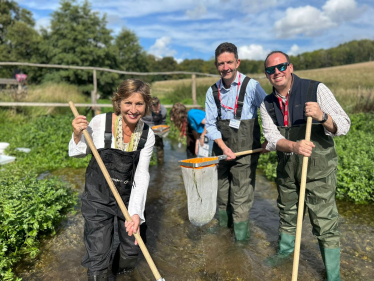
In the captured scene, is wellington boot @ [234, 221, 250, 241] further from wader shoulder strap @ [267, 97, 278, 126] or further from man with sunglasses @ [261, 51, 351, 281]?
wader shoulder strap @ [267, 97, 278, 126]

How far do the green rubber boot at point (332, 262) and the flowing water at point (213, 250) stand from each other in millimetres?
219

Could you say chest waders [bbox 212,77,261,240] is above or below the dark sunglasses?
below

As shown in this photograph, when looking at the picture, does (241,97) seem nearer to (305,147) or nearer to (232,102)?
(232,102)

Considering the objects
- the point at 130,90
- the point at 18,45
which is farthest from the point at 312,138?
the point at 18,45

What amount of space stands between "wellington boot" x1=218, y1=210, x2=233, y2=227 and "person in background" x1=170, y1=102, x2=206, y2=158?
122 cm

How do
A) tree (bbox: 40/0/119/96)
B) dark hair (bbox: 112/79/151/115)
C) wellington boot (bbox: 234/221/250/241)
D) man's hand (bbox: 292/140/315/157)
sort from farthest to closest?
tree (bbox: 40/0/119/96) → wellington boot (bbox: 234/221/250/241) → dark hair (bbox: 112/79/151/115) → man's hand (bbox: 292/140/315/157)

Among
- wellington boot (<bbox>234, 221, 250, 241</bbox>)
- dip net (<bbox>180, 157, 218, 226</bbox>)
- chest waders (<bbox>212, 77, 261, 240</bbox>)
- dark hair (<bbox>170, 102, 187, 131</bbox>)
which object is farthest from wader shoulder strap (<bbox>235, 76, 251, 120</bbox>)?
dark hair (<bbox>170, 102, 187, 131</bbox>)

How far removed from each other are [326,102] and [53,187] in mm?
3595

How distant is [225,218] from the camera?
4.08m

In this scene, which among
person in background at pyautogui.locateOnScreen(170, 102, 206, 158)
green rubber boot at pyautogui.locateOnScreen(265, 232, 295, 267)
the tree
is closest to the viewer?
green rubber boot at pyautogui.locateOnScreen(265, 232, 295, 267)

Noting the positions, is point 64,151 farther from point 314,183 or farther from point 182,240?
point 314,183

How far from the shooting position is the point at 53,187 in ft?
14.1

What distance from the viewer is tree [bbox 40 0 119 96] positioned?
19.7 metres

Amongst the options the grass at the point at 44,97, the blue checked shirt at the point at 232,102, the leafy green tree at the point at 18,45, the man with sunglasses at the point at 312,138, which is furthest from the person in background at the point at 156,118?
the leafy green tree at the point at 18,45
